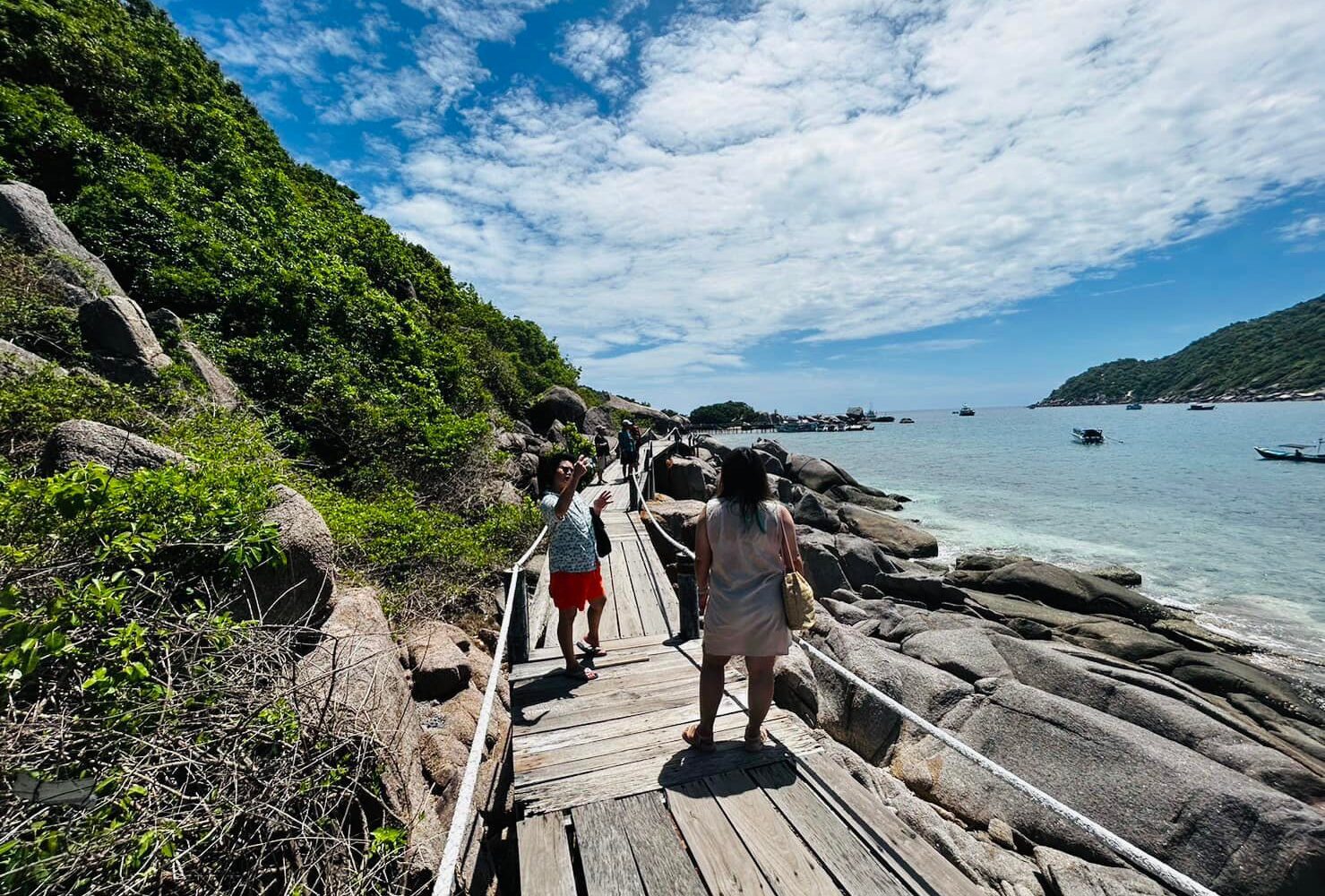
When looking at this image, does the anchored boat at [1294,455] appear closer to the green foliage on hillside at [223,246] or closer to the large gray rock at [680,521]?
the large gray rock at [680,521]

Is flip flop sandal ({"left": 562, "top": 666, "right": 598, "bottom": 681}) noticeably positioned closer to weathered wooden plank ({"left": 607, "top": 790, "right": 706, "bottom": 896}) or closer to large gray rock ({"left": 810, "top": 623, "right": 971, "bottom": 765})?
weathered wooden plank ({"left": 607, "top": 790, "right": 706, "bottom": 896})

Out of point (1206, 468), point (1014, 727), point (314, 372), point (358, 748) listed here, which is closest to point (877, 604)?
point (1014, 727)

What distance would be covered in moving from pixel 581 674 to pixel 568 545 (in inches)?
47.2

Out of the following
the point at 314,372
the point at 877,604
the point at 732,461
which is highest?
the point at 314,372

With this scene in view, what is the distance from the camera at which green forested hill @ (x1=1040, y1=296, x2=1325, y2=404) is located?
8756 centimetres

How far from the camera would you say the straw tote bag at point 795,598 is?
2887 mm

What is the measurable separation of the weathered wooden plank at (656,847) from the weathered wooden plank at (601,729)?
0.70m

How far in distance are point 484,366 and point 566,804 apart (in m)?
17.2

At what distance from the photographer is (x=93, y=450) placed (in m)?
3.38

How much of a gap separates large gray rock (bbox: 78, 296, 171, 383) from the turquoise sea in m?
18.3

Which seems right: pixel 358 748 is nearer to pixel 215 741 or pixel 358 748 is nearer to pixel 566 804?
pixel 215 741

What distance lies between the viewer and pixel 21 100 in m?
8.81

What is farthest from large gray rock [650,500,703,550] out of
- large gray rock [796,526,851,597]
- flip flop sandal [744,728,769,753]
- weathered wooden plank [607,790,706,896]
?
weathered wooden plank [607,790,706,896]

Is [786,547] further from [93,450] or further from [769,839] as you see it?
[93,450]
